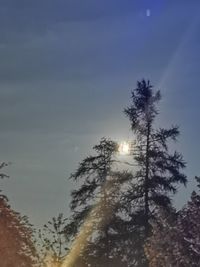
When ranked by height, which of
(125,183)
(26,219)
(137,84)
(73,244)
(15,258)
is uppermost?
(137,84)

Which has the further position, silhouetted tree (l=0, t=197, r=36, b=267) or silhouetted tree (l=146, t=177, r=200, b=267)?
silhouetted tree (l=146, t=177, r=200, b=267)

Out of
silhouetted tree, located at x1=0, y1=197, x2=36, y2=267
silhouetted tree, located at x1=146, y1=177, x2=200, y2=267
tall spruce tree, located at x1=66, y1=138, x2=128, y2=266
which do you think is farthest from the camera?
tall spruce tree, located at x1=66, y1=138, x2=128, y2=266

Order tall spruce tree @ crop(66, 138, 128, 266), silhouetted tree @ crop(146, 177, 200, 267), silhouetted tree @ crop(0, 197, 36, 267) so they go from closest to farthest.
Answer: silhouetted tree @ crop(0, 197, 36, 267)
silhouetted tree @ crop(146, 177, 200, 267)
tall spruce tree @ crop(66, 138, 128, 266)

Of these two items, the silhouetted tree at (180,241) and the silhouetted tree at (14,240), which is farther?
the silhouetted tree at (180,241)

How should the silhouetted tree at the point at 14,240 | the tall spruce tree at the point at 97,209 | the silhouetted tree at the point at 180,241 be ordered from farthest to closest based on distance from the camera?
the tall spruce tree at the point at 97,209 → the silhouetted tree at the point at 180,241 → the silhouetted tree at the point at 14,240

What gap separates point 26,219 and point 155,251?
439cm

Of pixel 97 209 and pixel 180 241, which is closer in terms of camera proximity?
pixel 180 241

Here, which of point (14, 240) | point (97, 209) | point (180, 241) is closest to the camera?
point (14, 240)

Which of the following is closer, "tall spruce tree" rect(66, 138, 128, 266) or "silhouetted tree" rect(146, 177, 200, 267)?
"silhouetted tree" rect(146, 177, 200, 267)

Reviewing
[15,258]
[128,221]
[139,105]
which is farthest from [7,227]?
[139,105]

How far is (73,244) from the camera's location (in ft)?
120

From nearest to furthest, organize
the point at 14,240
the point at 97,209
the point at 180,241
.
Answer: the point at 14,240 < the point at 180,241 < the point at 97,209

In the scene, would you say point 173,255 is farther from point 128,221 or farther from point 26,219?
point 128,221

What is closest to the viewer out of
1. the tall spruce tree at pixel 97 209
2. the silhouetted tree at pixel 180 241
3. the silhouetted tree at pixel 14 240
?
the silhouetted tree at pixel 14 240
